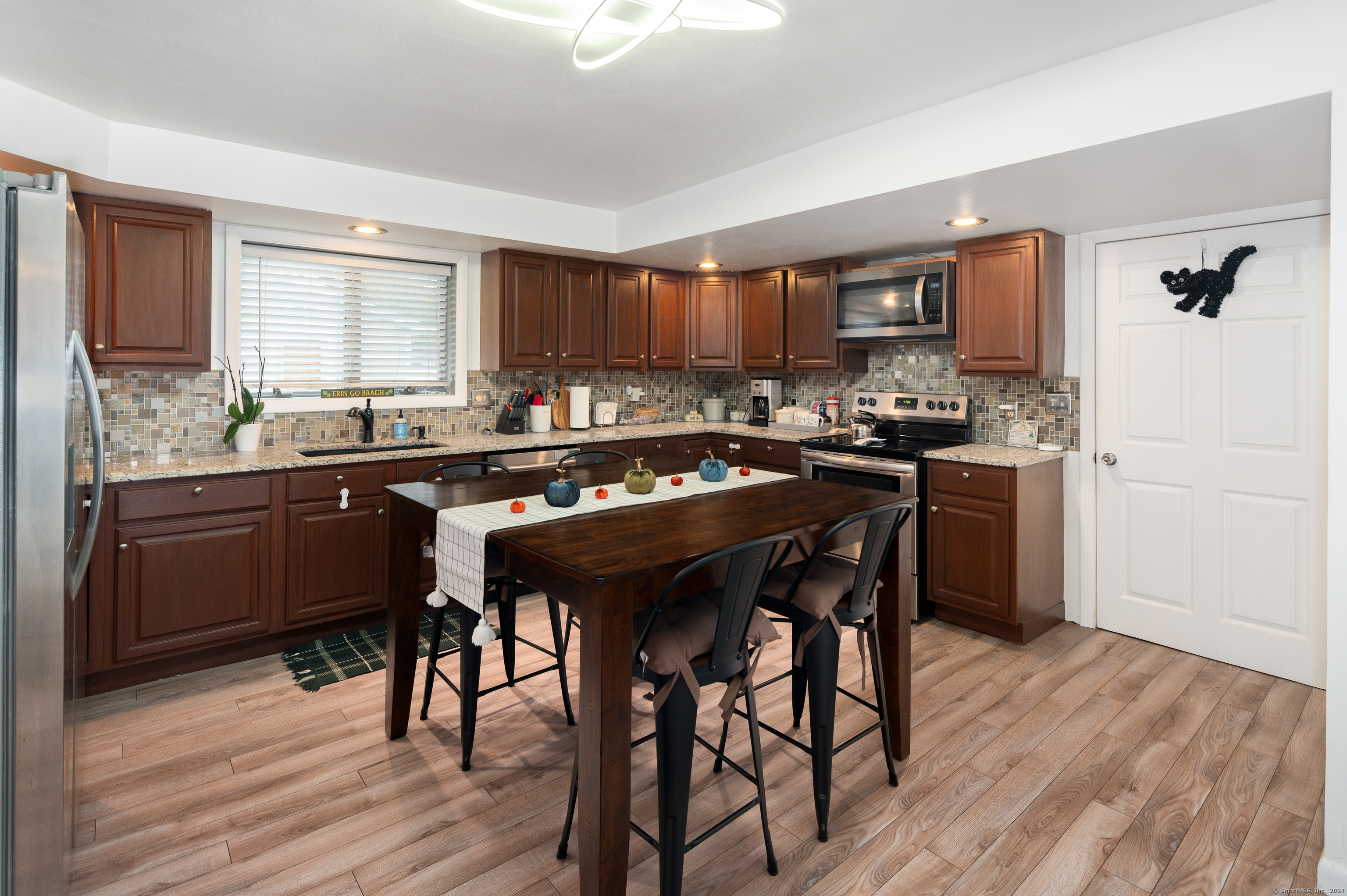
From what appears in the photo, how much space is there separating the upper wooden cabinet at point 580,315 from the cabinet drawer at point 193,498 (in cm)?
208

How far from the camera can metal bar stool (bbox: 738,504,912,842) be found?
212 centimetres

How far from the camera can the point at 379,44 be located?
2.39 meters

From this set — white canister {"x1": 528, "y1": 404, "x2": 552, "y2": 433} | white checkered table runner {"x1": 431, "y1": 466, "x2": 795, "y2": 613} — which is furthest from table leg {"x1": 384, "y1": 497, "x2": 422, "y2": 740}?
white canister {"x1": 528, "y1": 404, "x2": 552, "y2": 433}

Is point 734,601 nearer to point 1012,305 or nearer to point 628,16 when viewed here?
point 628,16

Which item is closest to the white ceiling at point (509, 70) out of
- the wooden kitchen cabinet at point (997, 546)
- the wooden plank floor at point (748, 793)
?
the wooden kitchen cabinet at point (997, 546)

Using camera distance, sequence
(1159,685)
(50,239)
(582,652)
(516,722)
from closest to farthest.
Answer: (50,239), (582,652), (516,722), (1159,685)

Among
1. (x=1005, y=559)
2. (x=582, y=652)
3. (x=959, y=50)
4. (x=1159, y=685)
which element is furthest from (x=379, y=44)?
(x=1159, y=685)

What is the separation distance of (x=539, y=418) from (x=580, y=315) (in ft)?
2.58

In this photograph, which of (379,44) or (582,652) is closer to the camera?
(582,652)

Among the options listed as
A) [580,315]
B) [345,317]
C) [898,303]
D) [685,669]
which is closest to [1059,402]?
[898,303]

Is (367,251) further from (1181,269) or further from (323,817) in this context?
(1181,269)

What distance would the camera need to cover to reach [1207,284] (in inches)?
134

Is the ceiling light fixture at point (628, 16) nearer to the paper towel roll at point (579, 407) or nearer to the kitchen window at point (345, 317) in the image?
the kitchen window at point (345, 317)

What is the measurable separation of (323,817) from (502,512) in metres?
1.11
